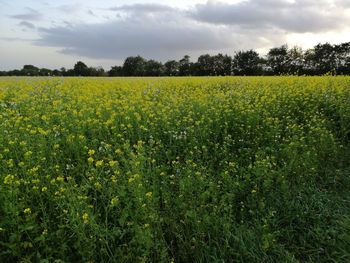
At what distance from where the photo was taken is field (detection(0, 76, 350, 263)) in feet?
12.7

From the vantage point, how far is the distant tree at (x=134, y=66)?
3812 cm

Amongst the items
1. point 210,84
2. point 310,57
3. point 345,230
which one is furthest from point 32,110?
point 310,57

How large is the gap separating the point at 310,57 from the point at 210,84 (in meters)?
35.4

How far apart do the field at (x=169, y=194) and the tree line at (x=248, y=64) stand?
28.1 metres

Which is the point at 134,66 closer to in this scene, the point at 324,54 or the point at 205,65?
the point at 205,65

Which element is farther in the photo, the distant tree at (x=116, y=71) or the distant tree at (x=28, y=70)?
the distant tree at (x=116, y=71)

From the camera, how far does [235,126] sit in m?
7.66

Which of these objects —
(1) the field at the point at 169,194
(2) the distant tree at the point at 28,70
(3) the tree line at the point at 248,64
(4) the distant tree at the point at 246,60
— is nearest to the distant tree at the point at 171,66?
(3) the tree line at the point at 248,64

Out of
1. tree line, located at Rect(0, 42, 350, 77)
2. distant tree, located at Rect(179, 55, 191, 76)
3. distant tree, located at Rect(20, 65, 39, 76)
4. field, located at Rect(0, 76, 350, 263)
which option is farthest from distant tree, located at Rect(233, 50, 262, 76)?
field, located at Rect(0, 76, 350, 263)

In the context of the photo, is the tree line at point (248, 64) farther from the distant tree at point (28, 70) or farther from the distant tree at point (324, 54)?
the distant tree at point (28, 70)

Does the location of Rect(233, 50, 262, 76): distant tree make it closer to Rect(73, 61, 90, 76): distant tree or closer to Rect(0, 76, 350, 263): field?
Rect(73, 61, 90, 76): distant tree

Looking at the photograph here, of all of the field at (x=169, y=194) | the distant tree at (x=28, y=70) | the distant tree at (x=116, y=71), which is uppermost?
the distant tree at (x=28, y=70)

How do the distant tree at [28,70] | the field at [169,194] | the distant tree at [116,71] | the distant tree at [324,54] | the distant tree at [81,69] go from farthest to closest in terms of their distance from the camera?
1. the distant tree at [324,54]
2. the distant tree at [116,71]
3. the distant tree at [81,69]
4. the distant tree at [28,70]
5. the field at [169,194]

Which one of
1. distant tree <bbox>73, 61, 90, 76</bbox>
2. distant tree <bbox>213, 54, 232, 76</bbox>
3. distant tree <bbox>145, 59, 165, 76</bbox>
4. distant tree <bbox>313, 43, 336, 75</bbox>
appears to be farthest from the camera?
distant tree <bbox>313, 43, 336, 75</bbox>
